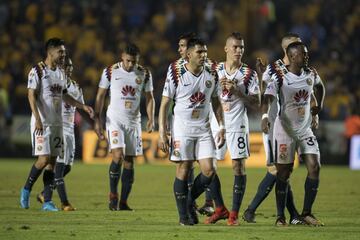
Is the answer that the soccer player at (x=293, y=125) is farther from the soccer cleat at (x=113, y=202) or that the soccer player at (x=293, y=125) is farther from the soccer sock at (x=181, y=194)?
the soccer cleat at (x=113, y=202)

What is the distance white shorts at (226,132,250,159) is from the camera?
13.7 m

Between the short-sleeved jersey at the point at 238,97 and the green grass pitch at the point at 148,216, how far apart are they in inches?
53.6

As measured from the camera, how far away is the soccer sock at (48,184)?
15.4 m

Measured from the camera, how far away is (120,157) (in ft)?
51.2

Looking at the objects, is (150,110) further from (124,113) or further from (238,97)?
(238,97)

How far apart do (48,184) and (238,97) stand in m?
3.46

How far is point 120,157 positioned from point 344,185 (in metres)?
7.50

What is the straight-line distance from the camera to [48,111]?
15.3 m

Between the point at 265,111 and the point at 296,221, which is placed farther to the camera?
the point at 296,221

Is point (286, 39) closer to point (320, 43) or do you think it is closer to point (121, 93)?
point (121, 93)

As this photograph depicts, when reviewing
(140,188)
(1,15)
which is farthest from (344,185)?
(1,15)

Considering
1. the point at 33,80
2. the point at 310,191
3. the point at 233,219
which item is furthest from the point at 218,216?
the point at 33,80

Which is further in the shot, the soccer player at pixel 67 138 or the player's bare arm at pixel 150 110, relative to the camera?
the soccer player at pixel 67 138

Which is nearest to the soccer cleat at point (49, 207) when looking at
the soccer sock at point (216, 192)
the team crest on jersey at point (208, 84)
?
the soccer sock at point (216, 192)
